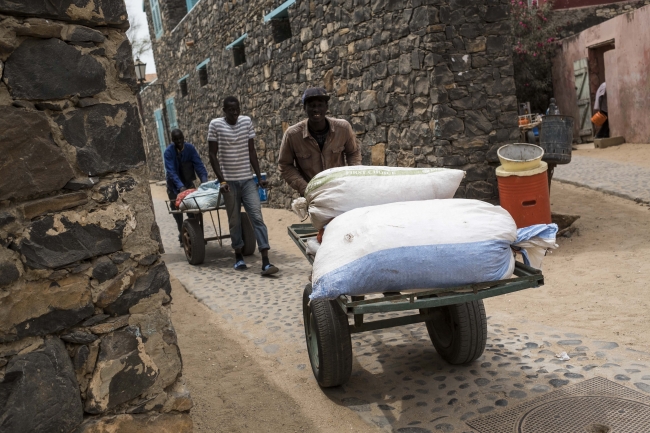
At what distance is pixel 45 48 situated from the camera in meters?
2.09

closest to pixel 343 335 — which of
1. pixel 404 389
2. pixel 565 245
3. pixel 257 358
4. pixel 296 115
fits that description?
pixel 404 389

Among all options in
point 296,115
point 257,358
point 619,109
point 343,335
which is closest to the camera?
point 343,335

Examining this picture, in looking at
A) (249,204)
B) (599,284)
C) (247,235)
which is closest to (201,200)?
(247,235)

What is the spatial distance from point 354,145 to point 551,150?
336 cm

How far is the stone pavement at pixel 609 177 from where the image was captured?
8.65 meters

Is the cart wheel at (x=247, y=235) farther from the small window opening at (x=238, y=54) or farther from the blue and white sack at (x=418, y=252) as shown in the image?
the small window opening at (x=238, y=54)

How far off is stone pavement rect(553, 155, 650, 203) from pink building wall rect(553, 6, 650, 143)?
70.8 inches

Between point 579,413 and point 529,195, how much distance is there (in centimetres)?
379

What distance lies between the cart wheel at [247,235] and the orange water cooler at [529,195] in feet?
10.1

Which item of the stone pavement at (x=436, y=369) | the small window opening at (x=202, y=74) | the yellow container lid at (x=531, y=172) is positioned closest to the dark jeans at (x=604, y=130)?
the yellow container lid at (x=531, y=172)

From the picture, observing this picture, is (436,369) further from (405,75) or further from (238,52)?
Answer: (238,52)

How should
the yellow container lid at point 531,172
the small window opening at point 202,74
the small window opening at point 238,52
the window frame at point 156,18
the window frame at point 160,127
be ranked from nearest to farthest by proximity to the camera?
1. the yellow container lid at point 531,172
2. the small window opening at point 238,52
3. the small window opening at point 202,74
4. the window frame at point 156,18
5. the window frame at point 160,127

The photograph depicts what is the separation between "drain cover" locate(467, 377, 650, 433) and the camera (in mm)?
2736

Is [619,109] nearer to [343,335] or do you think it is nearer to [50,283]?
[343,335]
